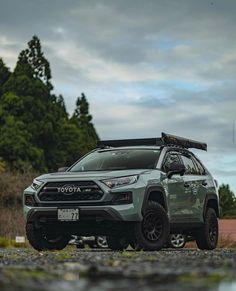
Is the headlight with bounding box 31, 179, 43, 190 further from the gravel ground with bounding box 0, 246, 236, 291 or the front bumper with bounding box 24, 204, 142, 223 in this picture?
the gravel ground with bounding box 0, 246, 236, 291

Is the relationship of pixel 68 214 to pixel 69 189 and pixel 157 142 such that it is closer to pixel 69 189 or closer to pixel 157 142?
pixel 69 189

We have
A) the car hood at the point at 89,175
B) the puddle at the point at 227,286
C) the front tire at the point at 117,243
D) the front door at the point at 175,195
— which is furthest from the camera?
the front tire at the point at 117,243

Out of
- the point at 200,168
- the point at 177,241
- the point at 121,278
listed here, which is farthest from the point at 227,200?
the point at 121,278

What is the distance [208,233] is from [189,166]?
1232mm

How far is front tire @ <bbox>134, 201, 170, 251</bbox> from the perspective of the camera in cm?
1092

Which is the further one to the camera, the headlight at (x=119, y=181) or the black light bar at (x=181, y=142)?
the black light bar at (x=181, y=142)

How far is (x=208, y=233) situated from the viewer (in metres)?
13.1

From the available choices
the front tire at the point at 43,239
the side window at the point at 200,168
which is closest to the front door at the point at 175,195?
the side window at the point at 200,168

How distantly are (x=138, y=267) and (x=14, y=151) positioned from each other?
41.1m

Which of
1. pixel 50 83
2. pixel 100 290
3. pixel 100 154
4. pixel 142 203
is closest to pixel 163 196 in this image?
pixel 142 203

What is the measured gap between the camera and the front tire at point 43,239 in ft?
37.9

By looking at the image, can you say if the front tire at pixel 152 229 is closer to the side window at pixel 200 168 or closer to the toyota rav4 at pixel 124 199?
the toyota rav4 at pixel 124 199

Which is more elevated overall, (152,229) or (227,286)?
(227,286)

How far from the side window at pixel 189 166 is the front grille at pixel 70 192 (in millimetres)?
2452
